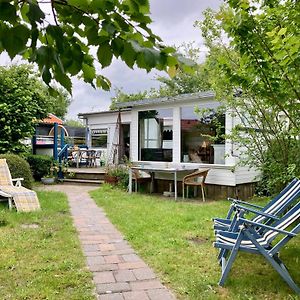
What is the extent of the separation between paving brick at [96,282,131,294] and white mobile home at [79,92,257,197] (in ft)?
17.2

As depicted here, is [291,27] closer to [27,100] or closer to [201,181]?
[201,181]

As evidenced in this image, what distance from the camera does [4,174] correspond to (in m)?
8.36

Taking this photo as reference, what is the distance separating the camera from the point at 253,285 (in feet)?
11.2

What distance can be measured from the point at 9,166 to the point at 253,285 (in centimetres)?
739

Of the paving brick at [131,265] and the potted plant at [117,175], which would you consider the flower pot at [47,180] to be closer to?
the potted plant at [117,175]

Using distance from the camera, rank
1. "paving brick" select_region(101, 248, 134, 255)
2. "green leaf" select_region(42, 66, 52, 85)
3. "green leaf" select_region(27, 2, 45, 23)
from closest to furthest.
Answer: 1. "green leaf" select_region(27, 2, 45, 23)
2. "green leaf" select_region(42, 66, 52, 85)
3. "paving brick" select_region(101, 248, 134, 255)

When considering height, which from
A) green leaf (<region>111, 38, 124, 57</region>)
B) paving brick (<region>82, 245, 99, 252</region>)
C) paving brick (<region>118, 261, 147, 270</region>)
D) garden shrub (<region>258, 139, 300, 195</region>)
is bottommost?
paving brick (<region>118, 261, 147, 270</region>)

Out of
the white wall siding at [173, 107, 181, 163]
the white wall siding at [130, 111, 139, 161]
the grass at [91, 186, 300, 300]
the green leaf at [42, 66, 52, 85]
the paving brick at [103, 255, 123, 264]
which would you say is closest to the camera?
the green leaf at [42, 66, 52, 85]

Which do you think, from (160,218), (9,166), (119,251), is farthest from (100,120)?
(119,251)

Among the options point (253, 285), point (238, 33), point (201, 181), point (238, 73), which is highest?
point (238, 33)

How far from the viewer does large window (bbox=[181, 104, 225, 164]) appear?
9383 millimetres

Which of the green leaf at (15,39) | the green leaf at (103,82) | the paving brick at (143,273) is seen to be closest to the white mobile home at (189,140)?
the paving brick at (143,273)

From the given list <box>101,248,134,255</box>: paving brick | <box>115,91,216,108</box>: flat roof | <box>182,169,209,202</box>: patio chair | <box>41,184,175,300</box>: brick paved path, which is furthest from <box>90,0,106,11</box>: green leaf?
<box>182,169,209,202</box>: patio chair

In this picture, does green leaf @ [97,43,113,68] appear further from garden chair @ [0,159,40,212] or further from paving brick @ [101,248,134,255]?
garden chair @ [0,159,40,212]
